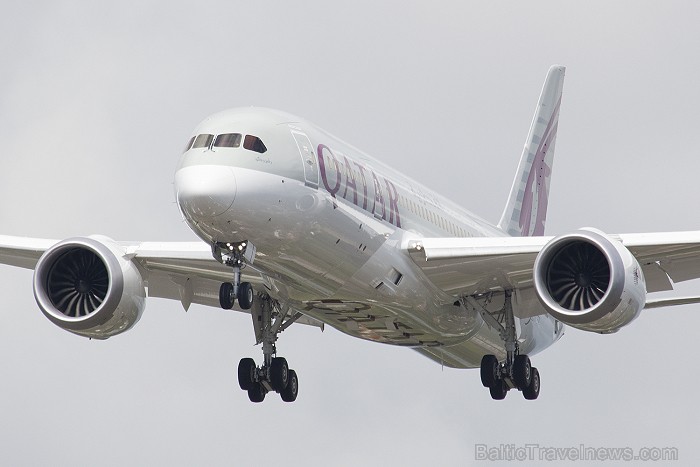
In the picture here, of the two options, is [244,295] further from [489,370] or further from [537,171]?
[537,171]

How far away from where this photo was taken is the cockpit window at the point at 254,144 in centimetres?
3088

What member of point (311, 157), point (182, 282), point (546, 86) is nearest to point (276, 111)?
point (311, 157)

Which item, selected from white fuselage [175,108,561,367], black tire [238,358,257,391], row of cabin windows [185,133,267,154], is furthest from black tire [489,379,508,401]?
row of cabin windows [185,133,267,154]

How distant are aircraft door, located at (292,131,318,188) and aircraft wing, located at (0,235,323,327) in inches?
168

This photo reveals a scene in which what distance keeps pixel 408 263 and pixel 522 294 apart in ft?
13.6

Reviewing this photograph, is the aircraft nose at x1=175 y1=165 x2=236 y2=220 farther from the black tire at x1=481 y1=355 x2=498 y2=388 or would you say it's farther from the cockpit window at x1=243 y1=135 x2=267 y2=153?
the black tire at x1=481 y1=355 x2=498 y2=388

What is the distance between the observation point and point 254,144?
102ft

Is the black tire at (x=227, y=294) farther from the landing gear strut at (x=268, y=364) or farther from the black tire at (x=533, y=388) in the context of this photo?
the black tire at (x=533, y=388)

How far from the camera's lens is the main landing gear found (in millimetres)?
37938

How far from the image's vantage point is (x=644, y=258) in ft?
114

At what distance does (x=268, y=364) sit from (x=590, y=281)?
28.2 ft

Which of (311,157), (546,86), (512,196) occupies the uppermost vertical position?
(546,86)

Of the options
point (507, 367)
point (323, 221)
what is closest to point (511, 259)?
point (507, 367)

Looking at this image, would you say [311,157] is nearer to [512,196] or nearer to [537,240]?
[537,240]
